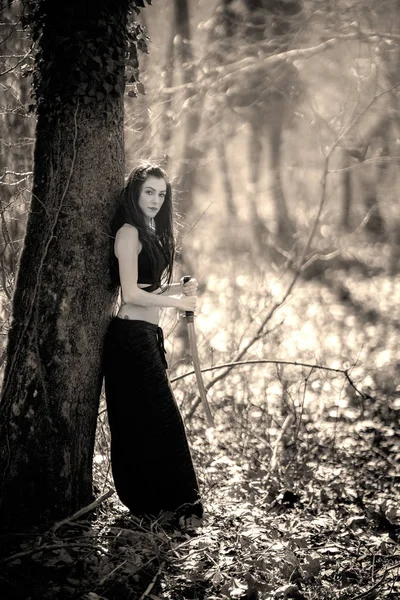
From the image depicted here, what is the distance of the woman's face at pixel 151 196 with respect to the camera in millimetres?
3887

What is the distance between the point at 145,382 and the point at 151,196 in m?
1.18

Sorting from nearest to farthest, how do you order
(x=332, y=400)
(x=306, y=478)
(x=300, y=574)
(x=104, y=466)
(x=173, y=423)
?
1. (x=300, y=574)
2. (x=173, y=423)
3. (x=104, y=466)
4. (x=306, y=478)
5. (x=332, y=400)

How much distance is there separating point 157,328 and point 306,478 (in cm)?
232

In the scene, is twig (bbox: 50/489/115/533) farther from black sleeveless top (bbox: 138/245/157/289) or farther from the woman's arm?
black sleeveless top (bbox: 138/245/157/289)

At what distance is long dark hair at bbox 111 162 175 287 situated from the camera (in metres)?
3.79

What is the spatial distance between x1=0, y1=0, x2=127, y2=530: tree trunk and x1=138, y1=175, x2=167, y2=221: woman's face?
9.0 inches

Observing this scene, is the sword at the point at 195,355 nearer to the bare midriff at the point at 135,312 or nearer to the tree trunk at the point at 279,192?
the bare midriff at the point at 135,312

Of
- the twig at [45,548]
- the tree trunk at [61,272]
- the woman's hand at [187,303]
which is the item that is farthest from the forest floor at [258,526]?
the woman's hand at [187,303]

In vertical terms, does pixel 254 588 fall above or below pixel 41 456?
below

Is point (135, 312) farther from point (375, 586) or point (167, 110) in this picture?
point (167, 110)

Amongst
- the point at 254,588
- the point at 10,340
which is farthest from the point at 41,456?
the point at 254,588

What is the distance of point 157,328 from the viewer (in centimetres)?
406

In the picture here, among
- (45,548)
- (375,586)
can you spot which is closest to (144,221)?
(45,548)

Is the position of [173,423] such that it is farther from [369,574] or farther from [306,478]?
[306,478]
